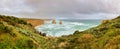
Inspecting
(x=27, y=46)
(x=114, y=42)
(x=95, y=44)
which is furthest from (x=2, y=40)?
(x=114, y=42)

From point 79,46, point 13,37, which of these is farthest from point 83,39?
point 13,37

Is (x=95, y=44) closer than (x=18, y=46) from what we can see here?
Yes

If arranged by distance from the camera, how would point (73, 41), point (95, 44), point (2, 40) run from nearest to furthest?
point (95, 44) → point (2, 40) → point (73, 41)

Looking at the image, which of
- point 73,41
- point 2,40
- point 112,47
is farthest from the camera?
point 73,41

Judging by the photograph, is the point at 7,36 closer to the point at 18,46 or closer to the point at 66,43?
the point at 18,46

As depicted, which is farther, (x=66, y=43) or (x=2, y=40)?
(x=66, y=43)

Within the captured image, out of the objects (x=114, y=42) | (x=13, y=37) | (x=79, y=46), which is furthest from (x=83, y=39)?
(x=13, y=37)

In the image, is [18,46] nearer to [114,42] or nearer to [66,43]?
[66,43]

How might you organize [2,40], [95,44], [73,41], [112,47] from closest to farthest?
[112,47]
[95,44]
[2,40]
[73,41]

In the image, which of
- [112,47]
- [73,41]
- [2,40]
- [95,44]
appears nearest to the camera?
[112,47]
